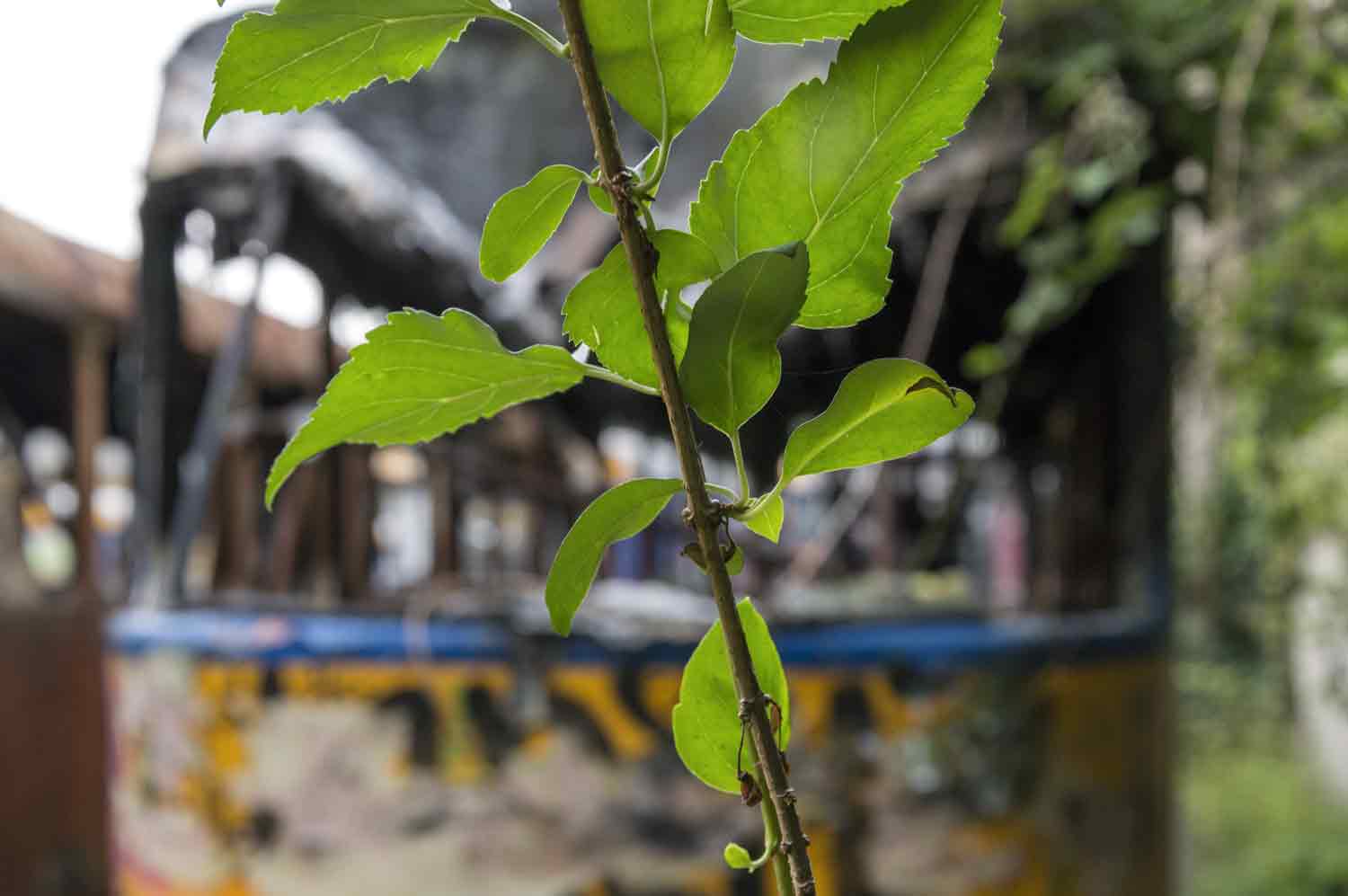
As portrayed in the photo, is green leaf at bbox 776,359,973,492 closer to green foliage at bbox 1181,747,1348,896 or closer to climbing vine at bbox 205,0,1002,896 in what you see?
climbing vine at bbox 205,0,1002,896

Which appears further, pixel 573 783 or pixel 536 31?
pixel 573 783

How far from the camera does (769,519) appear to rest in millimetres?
194

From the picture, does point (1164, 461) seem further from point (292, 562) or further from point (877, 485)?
point (292, 562)

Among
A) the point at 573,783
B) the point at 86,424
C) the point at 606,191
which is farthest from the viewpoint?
the point at 86,424

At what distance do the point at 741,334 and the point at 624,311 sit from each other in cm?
3

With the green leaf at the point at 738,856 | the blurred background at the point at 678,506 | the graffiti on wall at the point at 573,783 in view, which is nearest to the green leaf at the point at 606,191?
the green leaf at the point at 738,856

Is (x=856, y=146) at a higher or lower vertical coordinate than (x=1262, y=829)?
higher

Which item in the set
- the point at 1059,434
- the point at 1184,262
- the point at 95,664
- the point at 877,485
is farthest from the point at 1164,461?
the point at 95,664

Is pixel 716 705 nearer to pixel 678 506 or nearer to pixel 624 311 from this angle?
pixel 624 311

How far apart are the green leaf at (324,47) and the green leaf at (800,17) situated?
4cm

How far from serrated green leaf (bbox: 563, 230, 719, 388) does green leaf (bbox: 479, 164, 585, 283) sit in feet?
0.04

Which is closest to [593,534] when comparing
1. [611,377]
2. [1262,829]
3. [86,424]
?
[611,377]

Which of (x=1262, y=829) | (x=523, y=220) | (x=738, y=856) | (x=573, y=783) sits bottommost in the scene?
(x=1262, y=829)

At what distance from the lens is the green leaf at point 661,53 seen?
0.18 meters
